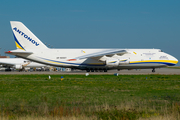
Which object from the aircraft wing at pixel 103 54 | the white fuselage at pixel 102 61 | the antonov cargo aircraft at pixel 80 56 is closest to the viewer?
the aircraft wing at pixel 103 54

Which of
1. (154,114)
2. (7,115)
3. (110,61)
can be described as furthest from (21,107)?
(110,61)

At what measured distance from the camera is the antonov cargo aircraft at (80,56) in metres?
38.0

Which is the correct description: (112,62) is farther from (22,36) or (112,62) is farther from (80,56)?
(22,36)

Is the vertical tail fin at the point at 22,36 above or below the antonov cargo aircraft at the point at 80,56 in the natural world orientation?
above

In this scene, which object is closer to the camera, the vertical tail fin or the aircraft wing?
the aircraft wing

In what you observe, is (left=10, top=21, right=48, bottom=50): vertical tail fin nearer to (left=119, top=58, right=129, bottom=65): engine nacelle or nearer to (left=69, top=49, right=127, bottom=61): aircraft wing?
(left=69, top=49, right=127, bottom=61): aircraft wing

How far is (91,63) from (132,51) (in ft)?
24.0

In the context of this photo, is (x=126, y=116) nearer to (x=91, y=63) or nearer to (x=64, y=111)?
(x=64, y=111)

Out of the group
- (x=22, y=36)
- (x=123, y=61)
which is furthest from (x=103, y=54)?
(x=22, y=36)

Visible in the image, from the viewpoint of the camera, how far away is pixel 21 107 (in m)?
9.37

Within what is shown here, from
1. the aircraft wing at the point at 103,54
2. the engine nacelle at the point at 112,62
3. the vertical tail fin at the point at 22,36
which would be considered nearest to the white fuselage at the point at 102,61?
the engine nacelle at the point at 112,62

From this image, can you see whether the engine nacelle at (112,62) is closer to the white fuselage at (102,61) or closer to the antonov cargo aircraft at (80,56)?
the antonov cargo aircraft at (80,56)

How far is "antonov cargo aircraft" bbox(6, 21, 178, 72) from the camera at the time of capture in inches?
1496

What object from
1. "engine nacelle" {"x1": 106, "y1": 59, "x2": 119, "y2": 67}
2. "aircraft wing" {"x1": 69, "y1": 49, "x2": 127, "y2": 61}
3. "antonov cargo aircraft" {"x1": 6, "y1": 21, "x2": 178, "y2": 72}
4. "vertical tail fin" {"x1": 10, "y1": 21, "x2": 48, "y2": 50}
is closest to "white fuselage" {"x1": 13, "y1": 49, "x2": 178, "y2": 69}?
Answer: "antonov cargo aircraft" {"x1": 6, "y1": 21, "x2": 178, "y2": 72}
